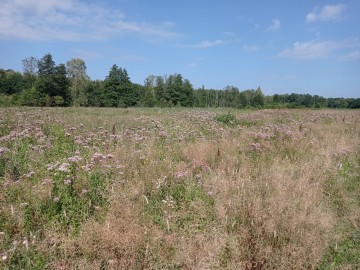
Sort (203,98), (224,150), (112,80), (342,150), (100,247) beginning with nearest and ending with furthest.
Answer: (100,247)
(224,150)
(342,150)
(112,80)
(203,98)

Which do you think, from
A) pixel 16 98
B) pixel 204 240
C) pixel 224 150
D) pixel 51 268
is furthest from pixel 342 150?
pixel 16 98

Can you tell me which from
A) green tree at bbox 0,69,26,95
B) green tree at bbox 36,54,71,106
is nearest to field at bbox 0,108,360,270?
green tree at bbox 36,54,71,106

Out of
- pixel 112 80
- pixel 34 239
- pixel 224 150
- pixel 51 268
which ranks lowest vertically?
pixel 51 268

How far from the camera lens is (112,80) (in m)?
64.6

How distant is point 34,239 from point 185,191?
7.75ft

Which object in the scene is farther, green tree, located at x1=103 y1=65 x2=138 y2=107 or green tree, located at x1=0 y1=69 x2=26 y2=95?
green tree, located at x1=0 y1=69 x2=26 y2=95

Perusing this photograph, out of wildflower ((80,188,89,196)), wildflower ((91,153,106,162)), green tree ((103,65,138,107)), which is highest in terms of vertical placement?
green tree ((103,65,138,107))

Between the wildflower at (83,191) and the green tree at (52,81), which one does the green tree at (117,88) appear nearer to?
the green tree at (52,81)

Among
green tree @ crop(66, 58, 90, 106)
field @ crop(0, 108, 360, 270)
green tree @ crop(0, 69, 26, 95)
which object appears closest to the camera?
field @ crop(0, 108, 360, 270)

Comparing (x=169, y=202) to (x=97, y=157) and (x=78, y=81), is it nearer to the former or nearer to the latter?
(x=97, y=157)

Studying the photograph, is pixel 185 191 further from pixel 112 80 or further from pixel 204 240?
pixel 112 80

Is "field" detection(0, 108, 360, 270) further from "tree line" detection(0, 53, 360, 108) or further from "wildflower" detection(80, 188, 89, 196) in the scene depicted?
"tree line" detection(0, 53, 360, 108)

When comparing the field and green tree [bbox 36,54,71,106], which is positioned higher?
green tree [bbox 36,54,71,106]

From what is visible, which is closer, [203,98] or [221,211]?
[221,211]
